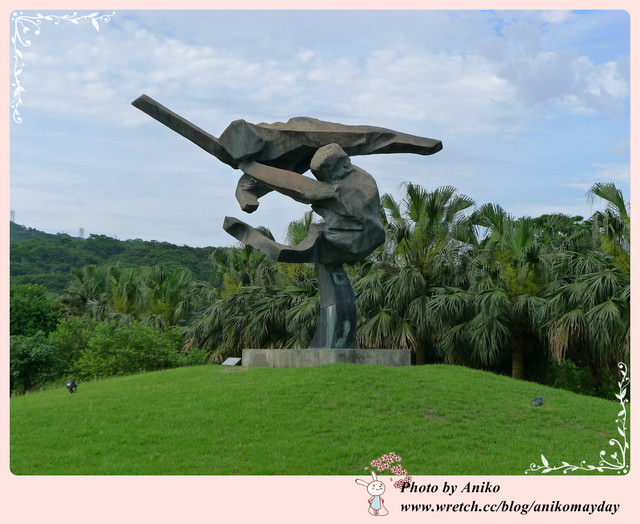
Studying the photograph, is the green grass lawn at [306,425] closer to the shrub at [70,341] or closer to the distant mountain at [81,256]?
the shrub at [70,341]

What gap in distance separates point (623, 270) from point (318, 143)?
625 cm

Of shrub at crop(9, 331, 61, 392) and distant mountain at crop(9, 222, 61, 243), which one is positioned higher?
distant mountain at crop(9, 222, 61, 243)

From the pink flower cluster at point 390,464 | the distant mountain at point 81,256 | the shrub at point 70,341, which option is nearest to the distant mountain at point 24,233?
the distant mountain at point 81,256

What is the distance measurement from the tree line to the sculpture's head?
15.3 ft

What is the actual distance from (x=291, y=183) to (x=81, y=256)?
25.8 meters

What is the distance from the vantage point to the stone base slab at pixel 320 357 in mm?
10703

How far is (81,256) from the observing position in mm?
34281

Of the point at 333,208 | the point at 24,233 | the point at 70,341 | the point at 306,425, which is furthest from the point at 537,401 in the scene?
the point at 24,233

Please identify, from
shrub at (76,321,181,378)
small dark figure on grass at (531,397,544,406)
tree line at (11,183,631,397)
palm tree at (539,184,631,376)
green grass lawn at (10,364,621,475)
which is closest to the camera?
green grass lawn at (10,364,621,475)

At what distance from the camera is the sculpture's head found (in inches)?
426

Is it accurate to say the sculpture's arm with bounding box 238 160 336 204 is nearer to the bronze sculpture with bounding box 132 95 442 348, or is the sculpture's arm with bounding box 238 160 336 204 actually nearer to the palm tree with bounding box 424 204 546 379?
the bronze sculpture with bounding box 132 95 442 348

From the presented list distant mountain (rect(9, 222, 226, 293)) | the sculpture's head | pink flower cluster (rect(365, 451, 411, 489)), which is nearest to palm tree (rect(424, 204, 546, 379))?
the sculpture's head

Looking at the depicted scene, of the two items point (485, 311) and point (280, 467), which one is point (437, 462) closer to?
point (280, 467)

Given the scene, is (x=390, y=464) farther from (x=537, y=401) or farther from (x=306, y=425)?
(x=537, y=401)
